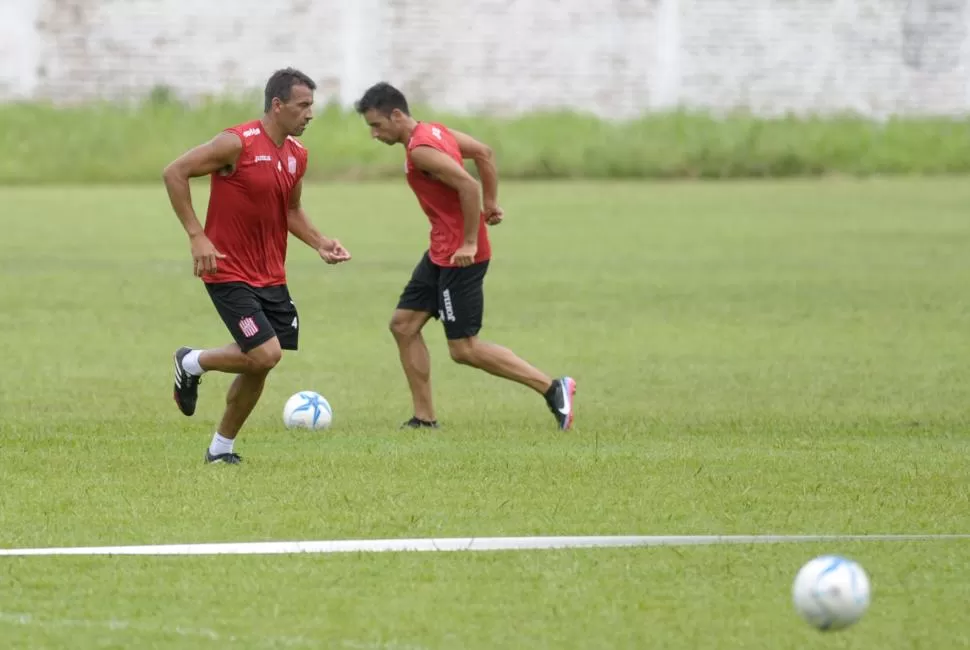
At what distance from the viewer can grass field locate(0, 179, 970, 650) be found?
7.09 m

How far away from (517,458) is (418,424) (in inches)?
64.3

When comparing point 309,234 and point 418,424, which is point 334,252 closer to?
point 309,234

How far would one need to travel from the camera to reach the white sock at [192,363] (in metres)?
10.6

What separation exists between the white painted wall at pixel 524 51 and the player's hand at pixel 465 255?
107 feet

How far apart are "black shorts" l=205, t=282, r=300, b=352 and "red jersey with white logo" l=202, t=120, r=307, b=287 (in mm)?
57

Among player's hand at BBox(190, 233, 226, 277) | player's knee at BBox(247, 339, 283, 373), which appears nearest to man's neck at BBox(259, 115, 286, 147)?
player's hand at BBox(190, 233, 226, 277)

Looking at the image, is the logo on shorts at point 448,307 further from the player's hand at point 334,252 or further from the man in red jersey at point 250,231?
the man in red jersey at point 250,231

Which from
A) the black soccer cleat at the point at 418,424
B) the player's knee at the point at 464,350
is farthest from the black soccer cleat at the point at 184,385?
the player's knee at the point at 464,350

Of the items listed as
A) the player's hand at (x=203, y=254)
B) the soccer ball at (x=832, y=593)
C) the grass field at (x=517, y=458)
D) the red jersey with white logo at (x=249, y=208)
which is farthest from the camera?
the red jersey with white logo at (x=249, y=208)

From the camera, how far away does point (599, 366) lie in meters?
15.5

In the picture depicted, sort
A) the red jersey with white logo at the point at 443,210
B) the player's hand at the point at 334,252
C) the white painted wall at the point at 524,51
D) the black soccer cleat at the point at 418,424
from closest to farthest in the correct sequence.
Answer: the player's hand at the point at 334,252 < the red jersey with white logo at the point at 443,210 < the black soccer cleat at the point at 418,424 < the white painted wall at the point at 524,51

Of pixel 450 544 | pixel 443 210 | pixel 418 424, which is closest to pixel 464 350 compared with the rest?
pixel 418 424

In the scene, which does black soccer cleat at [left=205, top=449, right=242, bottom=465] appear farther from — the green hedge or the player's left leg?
the green hedge

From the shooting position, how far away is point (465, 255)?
11617 millimetres
